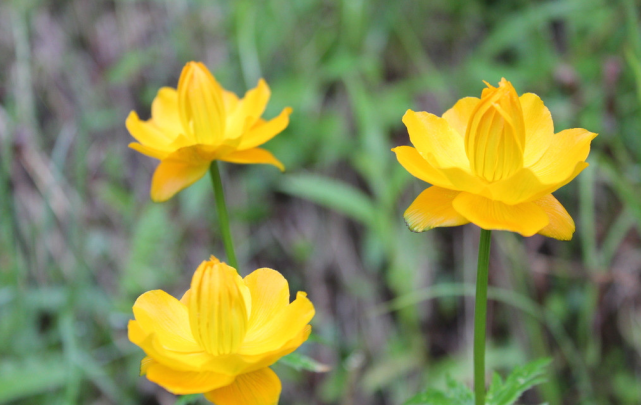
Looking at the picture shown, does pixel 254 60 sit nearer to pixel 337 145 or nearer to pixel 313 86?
pixel 313 86

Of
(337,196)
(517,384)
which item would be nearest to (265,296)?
(517,384)

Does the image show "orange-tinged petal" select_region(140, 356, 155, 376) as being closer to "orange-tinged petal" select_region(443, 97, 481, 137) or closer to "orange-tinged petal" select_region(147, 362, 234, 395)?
"orange-tinged petal" select_region(147, 362, 234, 395)

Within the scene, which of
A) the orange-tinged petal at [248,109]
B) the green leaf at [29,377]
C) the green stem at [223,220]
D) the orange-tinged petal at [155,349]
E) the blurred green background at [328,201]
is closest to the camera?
the orange-tinged petal at [155,349]

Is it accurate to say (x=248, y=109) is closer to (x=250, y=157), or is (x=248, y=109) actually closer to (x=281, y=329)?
(x=250, y=157)

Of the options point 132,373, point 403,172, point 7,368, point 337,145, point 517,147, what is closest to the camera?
point 517,147

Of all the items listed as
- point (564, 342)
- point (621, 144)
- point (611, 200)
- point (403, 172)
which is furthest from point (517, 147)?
point (611, 200)

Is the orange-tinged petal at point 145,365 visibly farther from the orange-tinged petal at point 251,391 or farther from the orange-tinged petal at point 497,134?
the orange-tinged petal at point 497,134

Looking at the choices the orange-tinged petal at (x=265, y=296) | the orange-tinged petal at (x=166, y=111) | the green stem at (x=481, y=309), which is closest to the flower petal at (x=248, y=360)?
the orange-tinged petal at (x=265, y=296)
